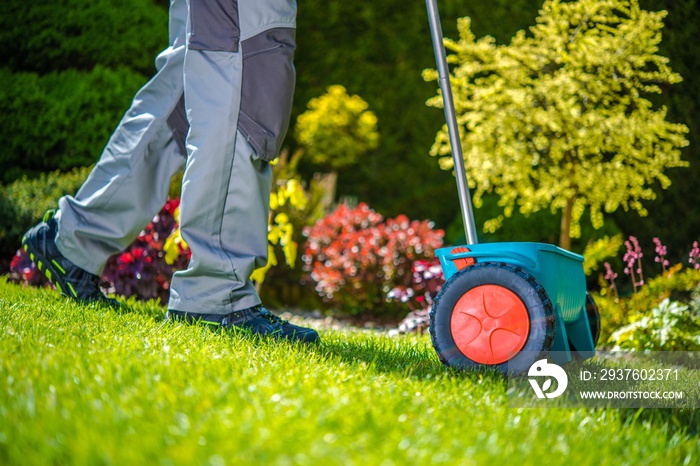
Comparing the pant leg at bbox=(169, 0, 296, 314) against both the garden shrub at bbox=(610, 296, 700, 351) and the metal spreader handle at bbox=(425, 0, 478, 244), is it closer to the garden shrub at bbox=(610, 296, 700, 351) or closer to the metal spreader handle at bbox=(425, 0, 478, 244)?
the metal spreader handle at bbox=(425, 0, 478, 244)

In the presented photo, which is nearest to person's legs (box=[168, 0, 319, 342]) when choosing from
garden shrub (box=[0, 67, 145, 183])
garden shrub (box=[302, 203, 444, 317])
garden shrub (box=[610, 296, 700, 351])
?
garden shrub (box=[610, 296, 700, 351])

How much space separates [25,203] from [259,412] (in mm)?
3527

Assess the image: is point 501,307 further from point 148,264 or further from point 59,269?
point 148,264

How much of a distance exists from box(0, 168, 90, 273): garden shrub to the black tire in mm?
2881

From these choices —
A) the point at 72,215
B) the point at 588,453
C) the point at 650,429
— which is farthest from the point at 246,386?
the point at 72,215

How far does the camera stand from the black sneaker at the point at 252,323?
219 cm

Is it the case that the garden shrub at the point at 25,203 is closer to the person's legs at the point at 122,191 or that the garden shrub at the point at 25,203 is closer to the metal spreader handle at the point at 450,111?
the person's legs at the point at 122,191

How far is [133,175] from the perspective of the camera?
2488mm

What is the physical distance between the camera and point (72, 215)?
2490 mm

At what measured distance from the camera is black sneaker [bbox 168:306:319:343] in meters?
2.19

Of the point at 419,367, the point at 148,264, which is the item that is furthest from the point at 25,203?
the point at 419,367

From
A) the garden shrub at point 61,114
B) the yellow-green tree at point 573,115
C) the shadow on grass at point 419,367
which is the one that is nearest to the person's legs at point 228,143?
the shadow on grass at point 419,367

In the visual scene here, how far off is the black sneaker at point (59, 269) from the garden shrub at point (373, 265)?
93.7 inches

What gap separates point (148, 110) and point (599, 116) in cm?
268
